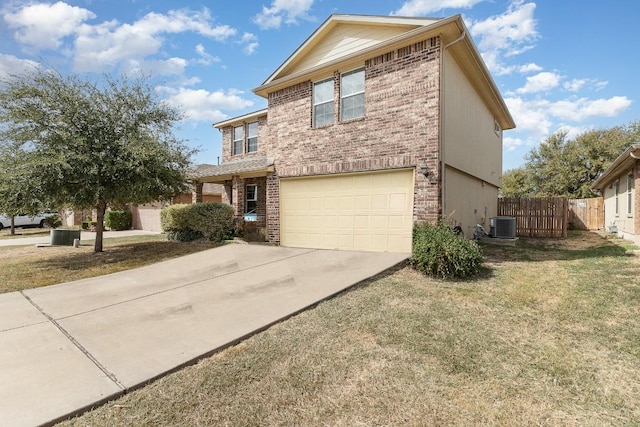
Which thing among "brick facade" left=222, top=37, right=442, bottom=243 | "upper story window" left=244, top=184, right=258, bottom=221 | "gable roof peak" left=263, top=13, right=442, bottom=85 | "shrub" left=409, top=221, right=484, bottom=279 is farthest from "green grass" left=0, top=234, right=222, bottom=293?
"shrub" left=409, top=221, right=484, bottom=279

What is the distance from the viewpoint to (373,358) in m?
3.45

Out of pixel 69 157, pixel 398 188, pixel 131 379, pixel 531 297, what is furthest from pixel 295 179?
pixel 131 379

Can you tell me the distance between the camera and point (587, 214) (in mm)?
19219

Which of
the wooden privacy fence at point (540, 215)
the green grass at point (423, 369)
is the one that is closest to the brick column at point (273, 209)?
the green grass at point (423, 369)

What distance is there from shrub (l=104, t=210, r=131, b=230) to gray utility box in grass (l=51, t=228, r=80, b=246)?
795cm

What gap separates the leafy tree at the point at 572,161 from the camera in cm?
2819

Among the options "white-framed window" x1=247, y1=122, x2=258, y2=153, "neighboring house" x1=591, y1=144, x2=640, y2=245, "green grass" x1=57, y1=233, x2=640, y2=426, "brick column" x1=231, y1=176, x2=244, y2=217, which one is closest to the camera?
"green grass" x1=57, y1=233, x2=640, y2=426

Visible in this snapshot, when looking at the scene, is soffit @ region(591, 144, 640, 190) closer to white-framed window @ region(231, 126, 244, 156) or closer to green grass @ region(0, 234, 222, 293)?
green grass @ region(0, 234, 222, 293)

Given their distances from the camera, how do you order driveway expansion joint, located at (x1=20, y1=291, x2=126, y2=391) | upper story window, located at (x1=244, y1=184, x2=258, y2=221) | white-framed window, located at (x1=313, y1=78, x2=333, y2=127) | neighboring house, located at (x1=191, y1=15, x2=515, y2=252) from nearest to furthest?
driveway expansion joint, located at (x1=20, y1=291, x2=126, y2=391) < neighboring house, located at (x1=191, y1=15, x2=515, y2=252) < white-framed window, located at (x1=313, y1=78, x2=333, y2=127) < upper story window, located at (x1=244, y1=184, x2=258, y2=221)

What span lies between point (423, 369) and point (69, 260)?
10984 mm

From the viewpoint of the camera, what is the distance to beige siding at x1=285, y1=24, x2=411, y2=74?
9.08m

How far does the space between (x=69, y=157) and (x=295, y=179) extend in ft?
21.1

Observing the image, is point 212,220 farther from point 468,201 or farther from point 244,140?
point 468,201

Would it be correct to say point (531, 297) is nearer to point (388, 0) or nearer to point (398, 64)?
point (398, 64)
